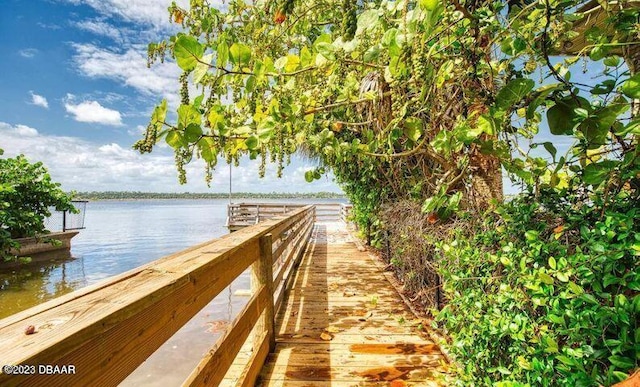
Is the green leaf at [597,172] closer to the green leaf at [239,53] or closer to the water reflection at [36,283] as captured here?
the green leaf at [239,53]

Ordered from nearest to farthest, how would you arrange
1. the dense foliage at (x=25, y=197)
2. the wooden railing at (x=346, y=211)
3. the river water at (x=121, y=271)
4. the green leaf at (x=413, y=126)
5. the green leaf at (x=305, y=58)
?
the green leaf at (x=305, y=58), the green leaf at (x=413, y=126), the river water at (x=121, y=271), the dense foliage at (x=25, y=197), the wooden railing at (x=346, y=211)

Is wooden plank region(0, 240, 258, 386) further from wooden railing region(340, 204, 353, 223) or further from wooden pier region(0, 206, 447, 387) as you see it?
wooden railing region(340, 204, 353, 223)

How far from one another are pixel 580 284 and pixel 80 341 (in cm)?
156

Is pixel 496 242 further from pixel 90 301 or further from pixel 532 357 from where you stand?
pixel 90 301

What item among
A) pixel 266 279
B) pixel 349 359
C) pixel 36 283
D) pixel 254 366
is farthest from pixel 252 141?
pixel 36 283

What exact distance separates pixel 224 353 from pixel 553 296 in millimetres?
1438

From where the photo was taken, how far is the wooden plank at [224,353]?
1.31 m

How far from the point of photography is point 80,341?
2.07ft

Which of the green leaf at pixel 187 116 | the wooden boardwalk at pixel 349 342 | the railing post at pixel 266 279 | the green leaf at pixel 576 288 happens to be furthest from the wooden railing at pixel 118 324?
the green leaf at pixel 576 288

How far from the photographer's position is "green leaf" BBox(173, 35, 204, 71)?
4.75 feet

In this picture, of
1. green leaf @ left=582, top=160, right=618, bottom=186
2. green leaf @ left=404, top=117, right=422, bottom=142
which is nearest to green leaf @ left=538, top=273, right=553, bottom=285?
green leaf @ left=582, top=160, right=618, bottom=186

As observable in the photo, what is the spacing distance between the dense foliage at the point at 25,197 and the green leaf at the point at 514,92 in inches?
499

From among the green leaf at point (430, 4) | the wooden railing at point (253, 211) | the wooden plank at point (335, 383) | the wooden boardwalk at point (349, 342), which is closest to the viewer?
the green leaf at point (430, 4)

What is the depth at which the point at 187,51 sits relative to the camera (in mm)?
1475
